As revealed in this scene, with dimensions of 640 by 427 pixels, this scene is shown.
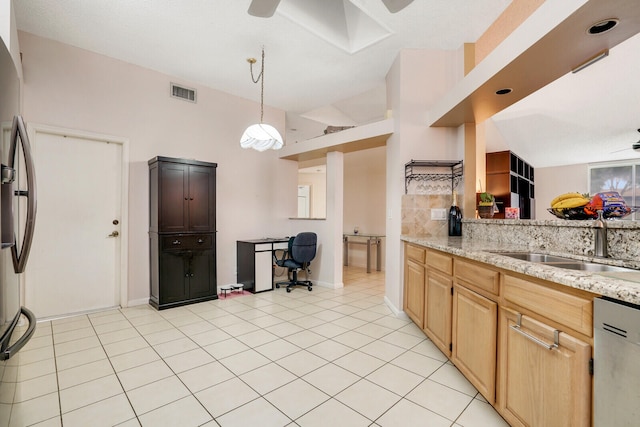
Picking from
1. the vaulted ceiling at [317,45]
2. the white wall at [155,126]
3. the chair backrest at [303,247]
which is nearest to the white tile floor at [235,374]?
the chair backrest at [303,247]

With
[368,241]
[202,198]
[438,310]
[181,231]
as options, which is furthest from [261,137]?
[368,241]

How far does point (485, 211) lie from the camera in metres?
3.10

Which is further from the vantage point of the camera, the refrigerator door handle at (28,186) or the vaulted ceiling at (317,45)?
the vaulted ceiling at (317,45)

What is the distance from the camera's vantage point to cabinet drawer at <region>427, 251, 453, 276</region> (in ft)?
7.18

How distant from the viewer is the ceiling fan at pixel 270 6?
72.7 inches

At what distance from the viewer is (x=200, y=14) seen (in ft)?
9.30

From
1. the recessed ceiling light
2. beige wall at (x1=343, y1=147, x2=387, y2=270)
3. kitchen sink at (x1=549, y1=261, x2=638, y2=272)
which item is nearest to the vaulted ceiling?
the recessed ceiling light

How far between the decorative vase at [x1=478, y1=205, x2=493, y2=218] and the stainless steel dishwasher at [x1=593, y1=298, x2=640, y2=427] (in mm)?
2241

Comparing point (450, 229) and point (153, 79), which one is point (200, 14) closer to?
point (153, 79)

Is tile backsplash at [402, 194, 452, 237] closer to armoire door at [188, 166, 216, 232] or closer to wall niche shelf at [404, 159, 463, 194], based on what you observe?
wall niche shelf at [404, 159, 463, 194]

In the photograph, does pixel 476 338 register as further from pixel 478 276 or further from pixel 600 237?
pixel 600 237

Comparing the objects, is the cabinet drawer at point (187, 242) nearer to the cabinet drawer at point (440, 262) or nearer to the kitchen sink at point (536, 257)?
the cabinet drawer at point (440, 262)

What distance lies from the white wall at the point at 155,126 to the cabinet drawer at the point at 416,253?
8.21 feet

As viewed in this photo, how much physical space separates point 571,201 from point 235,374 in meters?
2.53
